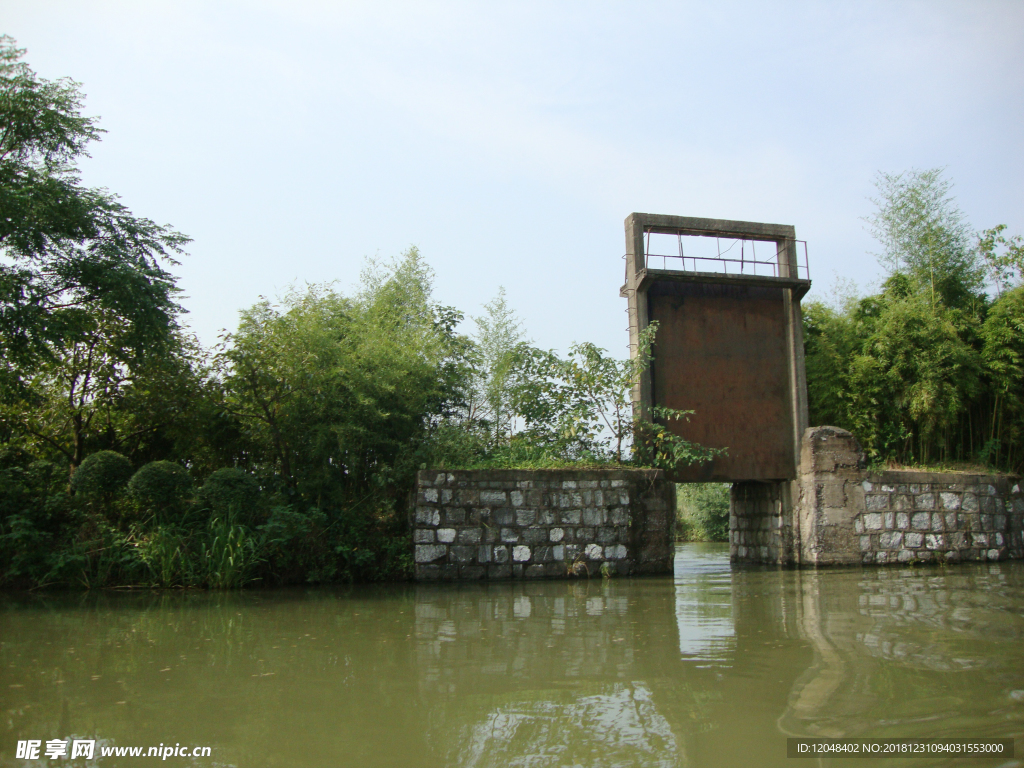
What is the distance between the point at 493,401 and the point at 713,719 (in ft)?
32.6

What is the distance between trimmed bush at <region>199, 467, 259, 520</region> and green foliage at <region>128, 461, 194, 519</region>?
11.2 inches

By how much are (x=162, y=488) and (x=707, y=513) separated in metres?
20.2

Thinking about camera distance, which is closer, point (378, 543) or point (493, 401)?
point (378, 543)

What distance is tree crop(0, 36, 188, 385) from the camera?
9102mm

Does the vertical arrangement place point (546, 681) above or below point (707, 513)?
above

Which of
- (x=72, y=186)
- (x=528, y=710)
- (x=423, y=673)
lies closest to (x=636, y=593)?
(x=423, y=673)

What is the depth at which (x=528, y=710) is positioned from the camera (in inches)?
131

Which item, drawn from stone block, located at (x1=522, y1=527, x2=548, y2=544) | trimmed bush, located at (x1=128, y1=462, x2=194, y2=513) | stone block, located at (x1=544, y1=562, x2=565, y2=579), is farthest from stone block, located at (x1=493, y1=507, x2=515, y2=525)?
trimmed bush, located at (x1=128, y1=462, x2=194, y2=513)

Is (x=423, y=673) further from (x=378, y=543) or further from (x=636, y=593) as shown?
(x=378, y=543)

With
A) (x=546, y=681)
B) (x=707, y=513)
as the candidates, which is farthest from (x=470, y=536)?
(x=707, y=513)

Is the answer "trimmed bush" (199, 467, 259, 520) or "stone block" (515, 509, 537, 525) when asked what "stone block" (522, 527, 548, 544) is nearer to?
"stone block" (515, 509, 537, 525)

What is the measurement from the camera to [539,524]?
9.76 meters

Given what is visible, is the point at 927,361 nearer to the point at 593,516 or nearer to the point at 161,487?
the point at 593,516

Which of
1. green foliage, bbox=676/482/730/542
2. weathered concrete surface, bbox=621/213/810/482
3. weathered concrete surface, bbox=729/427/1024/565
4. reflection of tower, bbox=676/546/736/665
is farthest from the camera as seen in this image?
green foliage, bbox=676/482/730/542
